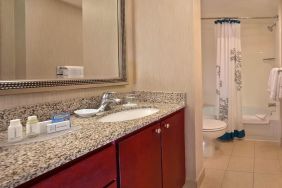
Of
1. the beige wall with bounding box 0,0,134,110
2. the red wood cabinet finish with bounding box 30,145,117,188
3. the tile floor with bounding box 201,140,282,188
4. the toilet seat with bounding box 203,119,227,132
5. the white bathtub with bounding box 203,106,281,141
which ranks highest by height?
the beige wall with bounding box 0,0,134,110

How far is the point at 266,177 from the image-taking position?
2.22 metres

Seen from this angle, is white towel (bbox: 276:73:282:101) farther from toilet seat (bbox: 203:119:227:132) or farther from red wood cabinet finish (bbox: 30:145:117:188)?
red wood cabinet finish (bbox: 30:145:117:188)

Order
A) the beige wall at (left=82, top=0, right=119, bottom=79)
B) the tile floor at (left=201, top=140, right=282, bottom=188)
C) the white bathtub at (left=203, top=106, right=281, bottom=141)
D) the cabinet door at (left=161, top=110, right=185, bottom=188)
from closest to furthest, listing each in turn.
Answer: the cabinet door at (left=161, top=110, right=185, bottom=188) < the beige wall at (left=82, top=0, right=119, bottom=79) < the tile floor at (left=201, top=140, right=282, bottom=188) < the white bathtub at (left=203, top=106, right=281, bottom=141)

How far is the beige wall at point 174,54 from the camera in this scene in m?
1.98

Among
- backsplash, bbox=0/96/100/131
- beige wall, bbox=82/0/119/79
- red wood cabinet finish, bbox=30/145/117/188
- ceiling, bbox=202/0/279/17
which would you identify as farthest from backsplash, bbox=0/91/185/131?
ceiling, bbox=202/0/279/17

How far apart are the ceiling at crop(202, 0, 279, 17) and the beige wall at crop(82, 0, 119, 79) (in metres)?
1.96

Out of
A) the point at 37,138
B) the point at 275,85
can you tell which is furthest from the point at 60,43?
the point at 275,85

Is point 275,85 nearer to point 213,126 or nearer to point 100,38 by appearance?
point 213,126

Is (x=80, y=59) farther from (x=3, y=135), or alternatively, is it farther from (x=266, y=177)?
(x=266, y=177)

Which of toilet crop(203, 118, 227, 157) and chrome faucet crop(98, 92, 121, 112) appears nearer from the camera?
chrome faucet crop(98, 92, 121, 112)

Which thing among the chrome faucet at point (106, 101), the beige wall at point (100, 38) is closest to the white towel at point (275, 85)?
the beige wall at point (100, 38)

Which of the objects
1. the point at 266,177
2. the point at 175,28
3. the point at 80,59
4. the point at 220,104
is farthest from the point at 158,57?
the point at 220,104

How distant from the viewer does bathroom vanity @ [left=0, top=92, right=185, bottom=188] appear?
0.69m

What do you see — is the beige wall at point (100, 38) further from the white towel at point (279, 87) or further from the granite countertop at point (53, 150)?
the white towel at point (279, 87)
